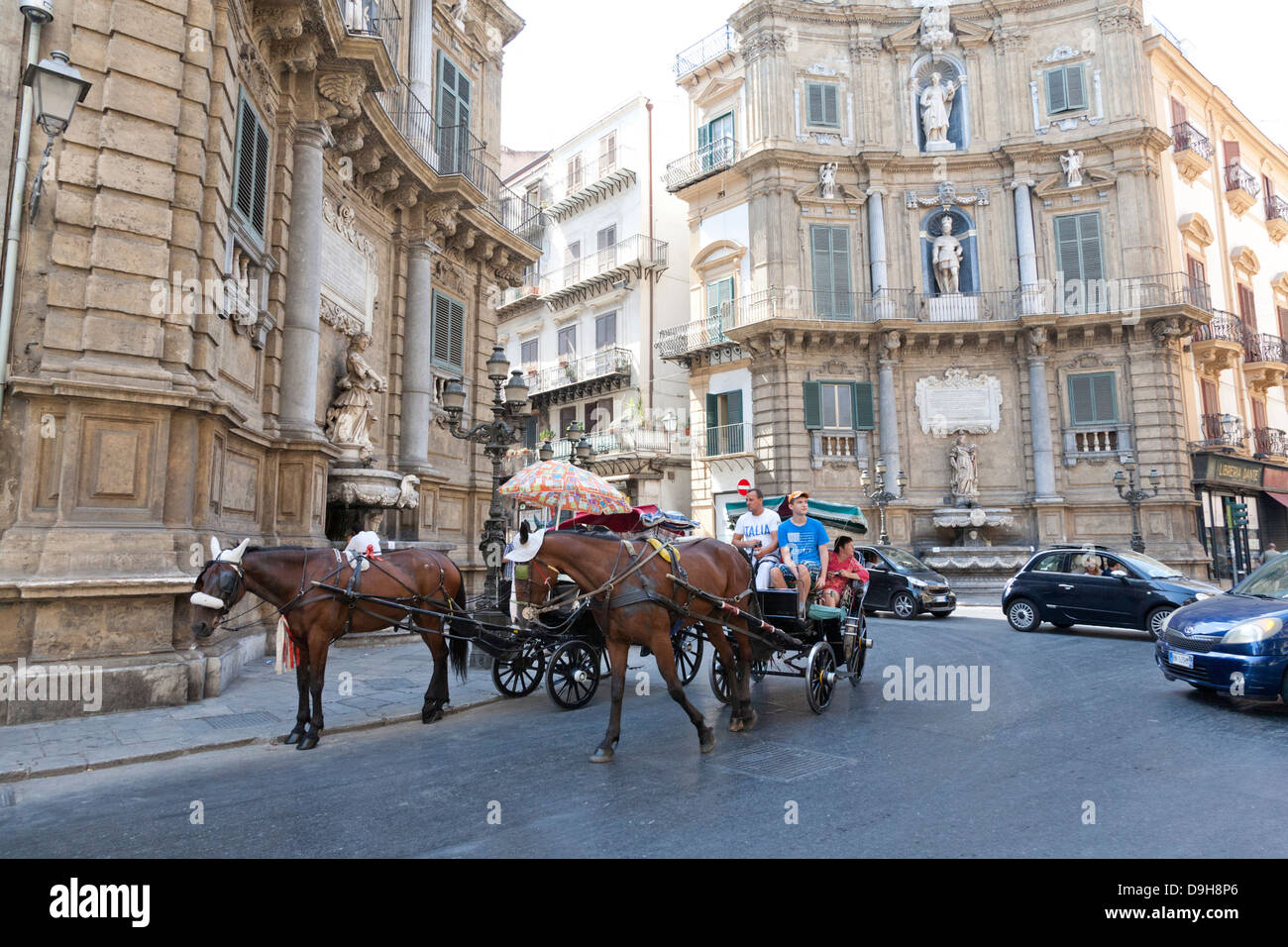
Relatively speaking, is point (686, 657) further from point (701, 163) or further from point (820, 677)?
point (701, 163)

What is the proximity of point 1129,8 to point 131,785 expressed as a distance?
35068mm

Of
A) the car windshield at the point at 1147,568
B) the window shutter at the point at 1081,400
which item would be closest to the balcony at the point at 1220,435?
the window shutter at the point at 1081,400

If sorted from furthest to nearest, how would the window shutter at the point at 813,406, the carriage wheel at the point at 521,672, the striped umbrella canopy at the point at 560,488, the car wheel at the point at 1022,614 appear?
the window shutter at the point at 813,406 < the car wheel at the point at 1022,614 < the striped umbrella canopy at the point at 560,488 < the carriage wheel at the point at 521,672

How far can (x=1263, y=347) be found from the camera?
3206 cm

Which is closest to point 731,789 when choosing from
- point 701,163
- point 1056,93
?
point 701,163

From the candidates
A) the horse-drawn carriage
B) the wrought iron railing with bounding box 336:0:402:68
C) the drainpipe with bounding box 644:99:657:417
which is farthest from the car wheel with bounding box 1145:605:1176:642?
the drainpipe with bounding box 644:99:657:417

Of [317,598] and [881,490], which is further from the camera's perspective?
[881,490]

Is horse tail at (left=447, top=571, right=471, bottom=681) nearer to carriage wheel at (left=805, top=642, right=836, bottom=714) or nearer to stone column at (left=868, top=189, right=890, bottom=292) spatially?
carriage wheel at (left=805, top=642, right=836, bottom=714)

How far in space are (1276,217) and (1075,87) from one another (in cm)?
1472

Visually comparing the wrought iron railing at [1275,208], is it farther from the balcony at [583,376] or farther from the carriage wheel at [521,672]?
the carriage wheel at [521,672]

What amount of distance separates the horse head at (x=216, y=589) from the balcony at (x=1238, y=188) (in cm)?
3853

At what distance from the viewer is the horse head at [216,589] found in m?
6.39
